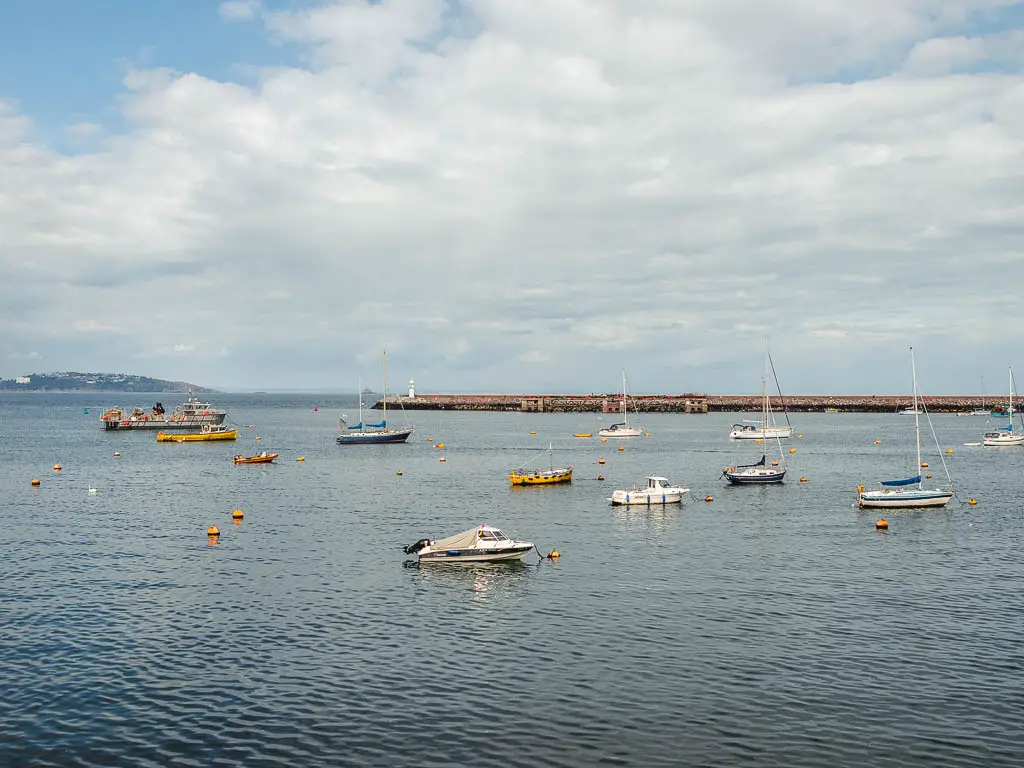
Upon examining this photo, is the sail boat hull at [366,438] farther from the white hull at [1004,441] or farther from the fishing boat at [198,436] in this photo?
the white hull at [1004,441]

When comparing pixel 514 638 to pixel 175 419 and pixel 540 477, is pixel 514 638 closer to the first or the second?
pixel 540 477

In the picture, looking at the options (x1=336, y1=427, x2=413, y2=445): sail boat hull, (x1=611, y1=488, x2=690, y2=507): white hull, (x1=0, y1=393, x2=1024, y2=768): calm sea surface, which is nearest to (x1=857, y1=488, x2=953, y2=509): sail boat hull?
(x1=0, y1=393, x2=1024, y2=768): calm sea surface

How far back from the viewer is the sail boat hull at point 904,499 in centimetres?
7862

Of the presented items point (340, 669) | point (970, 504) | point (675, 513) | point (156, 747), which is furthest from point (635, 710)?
point (970, 504)

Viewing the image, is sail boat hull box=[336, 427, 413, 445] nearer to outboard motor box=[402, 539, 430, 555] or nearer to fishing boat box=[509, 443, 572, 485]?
fishing boat box=[509, 443, 572, 485]

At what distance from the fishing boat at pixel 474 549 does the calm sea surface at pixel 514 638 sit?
1085 millimetres

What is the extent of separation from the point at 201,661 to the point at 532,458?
10152 cm

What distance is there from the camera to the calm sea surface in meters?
28.6

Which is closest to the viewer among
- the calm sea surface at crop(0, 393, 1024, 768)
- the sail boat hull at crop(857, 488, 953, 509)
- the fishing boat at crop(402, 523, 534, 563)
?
the calm sea surface at crop(0, 393, 1024, 768)

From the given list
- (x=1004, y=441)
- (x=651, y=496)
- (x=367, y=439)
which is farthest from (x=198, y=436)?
(x=1004, y=441)

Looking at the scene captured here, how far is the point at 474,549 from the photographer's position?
5491 cm

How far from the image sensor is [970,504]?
270 ft

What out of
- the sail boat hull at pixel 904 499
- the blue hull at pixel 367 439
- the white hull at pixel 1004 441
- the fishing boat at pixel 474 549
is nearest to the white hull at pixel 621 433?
the blue hull at pixel 367 439

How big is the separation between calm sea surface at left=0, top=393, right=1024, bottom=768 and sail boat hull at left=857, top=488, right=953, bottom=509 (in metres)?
1.94
